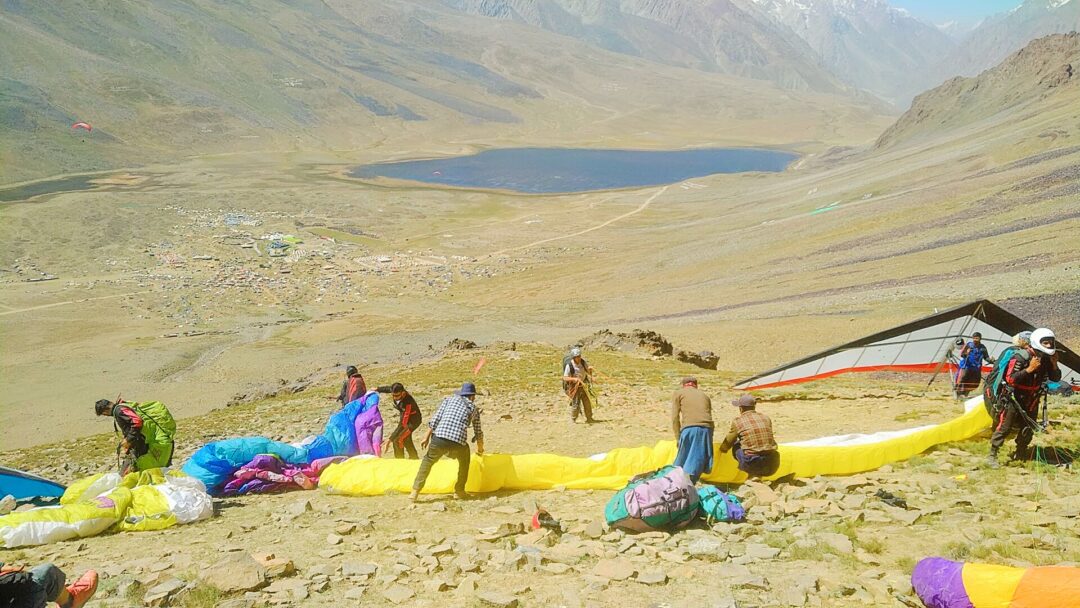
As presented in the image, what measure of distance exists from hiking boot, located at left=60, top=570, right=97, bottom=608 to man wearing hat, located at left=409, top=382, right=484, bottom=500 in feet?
12.5

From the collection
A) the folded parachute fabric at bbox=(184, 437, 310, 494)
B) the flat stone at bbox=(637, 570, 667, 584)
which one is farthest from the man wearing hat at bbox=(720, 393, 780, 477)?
the folded parachute fabric at bbox=(184, 437, 310, 494)

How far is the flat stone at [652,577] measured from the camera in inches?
245

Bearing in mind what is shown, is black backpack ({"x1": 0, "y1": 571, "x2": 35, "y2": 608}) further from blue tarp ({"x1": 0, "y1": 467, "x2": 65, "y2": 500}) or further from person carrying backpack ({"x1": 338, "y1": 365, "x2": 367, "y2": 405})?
person carrying backpack ({"x1": 338, "y1": 365, "x2": 367, "y2": 405})

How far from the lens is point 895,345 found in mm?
15633

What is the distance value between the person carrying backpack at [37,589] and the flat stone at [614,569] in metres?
4.22

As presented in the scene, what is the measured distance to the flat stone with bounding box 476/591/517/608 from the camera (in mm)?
5863

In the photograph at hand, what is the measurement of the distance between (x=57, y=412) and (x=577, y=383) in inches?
874

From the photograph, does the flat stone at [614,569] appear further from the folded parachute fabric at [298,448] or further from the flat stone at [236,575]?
the folded parachute fabric at [298,448]

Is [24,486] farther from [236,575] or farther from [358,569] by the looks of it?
[358,569]

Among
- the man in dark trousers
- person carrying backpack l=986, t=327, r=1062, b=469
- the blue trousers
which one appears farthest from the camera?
the man in dark trousers

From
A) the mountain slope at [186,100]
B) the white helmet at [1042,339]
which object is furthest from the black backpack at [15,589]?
the mountain slope at [186,100]

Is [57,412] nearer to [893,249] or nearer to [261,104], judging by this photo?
[893,249]

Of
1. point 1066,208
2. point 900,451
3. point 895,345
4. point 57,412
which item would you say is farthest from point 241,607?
point 1066,208

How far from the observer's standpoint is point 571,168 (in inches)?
5059
